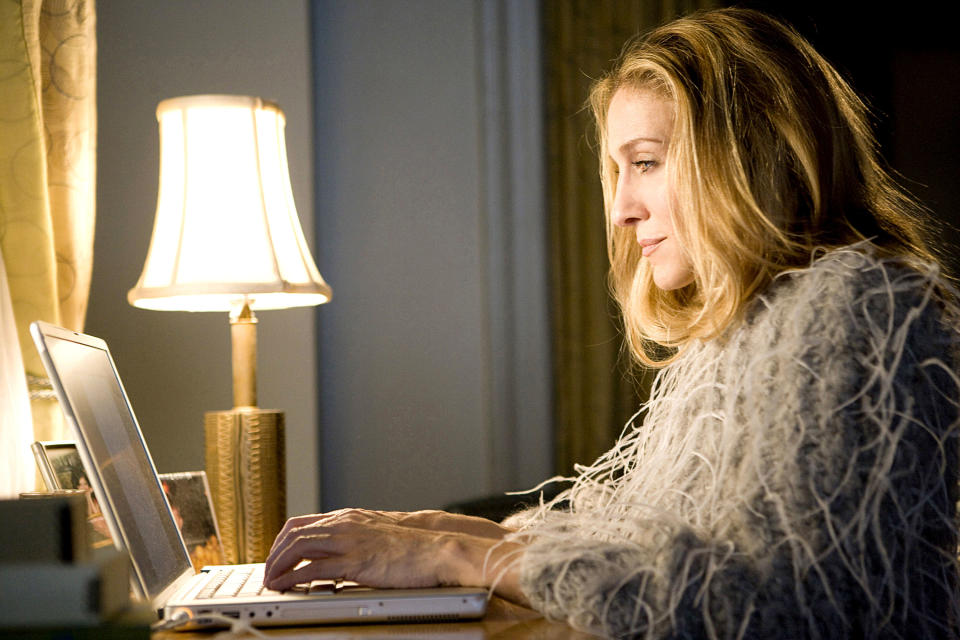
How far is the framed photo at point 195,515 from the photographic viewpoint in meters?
1.21

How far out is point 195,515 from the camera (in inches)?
48.4

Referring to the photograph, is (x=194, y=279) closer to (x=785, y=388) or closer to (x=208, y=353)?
(x=208, y=353)

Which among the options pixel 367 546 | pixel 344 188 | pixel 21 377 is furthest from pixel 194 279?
pixel 344 188

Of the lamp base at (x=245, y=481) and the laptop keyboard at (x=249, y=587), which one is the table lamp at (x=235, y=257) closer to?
the lamp base at (x=245, y=481)

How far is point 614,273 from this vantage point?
4.50 feet

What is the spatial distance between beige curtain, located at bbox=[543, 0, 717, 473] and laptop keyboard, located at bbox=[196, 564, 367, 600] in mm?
1569

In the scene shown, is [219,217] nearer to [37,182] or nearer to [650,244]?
[37,182]

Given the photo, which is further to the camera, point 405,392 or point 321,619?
point 405,392

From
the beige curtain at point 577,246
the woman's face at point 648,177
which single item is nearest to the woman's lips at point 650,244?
the woman's face at point 648,177

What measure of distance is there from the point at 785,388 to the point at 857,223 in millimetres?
293

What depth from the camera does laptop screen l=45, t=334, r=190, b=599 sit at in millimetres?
807

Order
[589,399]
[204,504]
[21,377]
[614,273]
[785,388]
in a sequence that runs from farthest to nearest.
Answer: [589,399] → [614,273] → [204,504] → [21,377] → [785,388]

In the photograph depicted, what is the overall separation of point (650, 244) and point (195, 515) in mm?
711

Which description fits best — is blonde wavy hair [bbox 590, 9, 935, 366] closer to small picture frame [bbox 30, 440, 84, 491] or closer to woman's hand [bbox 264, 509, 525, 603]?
woman's hand [bbox 264, 509, 525, 603]
